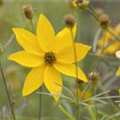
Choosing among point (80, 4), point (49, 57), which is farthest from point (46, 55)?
point (80, 4)

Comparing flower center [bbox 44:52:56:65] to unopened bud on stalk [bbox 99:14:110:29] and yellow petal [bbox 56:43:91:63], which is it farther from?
unopened bud on stalk [bbox 99:14:110:29]

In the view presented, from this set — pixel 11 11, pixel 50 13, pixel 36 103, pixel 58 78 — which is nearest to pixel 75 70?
pixel 58 78

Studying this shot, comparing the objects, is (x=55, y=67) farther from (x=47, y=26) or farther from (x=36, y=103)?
(x=36, y=103)

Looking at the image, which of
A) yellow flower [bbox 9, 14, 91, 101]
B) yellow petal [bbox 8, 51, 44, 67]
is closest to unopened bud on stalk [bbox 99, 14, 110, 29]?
yellow flower [bbox 9, 14, 91, 101]

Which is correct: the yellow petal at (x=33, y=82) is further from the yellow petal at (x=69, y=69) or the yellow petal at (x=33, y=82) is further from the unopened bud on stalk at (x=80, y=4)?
the unopened bud on stalk at (x=80, y=4)

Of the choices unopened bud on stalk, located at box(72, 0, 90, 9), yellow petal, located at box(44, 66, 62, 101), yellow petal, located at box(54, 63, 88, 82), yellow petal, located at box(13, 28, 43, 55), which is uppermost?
unopened bud on stalk, located at box(72, 0, 90, 9)

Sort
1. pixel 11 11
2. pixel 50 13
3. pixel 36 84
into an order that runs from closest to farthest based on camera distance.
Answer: pixel 36 84 < pixel 11 11 < pixel 50 13

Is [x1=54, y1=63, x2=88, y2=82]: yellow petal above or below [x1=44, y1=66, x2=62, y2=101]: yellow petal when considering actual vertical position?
above
